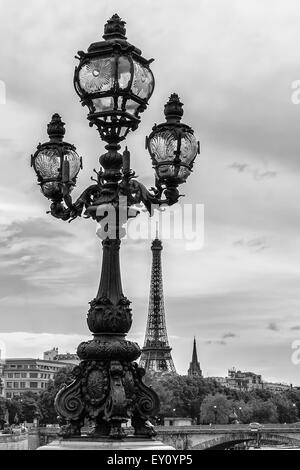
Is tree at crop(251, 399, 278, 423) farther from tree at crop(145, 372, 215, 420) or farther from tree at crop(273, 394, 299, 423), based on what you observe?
tree at crop(145, 372, 215, 420)

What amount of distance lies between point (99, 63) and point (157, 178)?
3.37 feet

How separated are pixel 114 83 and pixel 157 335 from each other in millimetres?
121440

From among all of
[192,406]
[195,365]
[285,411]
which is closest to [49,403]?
[192,406]

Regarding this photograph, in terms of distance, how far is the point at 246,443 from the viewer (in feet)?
326

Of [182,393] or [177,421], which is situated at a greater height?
[182,393]

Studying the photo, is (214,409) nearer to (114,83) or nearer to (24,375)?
(24,375)

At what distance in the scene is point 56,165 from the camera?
26.6 feet

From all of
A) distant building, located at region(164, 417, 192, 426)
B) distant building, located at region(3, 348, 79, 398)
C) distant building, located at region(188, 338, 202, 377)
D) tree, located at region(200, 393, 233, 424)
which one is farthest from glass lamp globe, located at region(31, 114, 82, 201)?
distant building, located at region(188, 338, 202, 377)

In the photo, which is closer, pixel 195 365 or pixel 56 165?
pixel 56 165

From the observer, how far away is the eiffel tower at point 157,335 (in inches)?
4825

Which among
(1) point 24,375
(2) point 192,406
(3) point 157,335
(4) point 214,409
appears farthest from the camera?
(1) point 24,375

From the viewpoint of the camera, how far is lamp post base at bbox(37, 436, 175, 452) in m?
7.01

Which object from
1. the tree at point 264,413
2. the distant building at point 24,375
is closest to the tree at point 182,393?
the tree at point 264,413

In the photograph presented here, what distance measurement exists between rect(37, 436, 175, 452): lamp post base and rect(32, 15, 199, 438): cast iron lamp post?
7cm
